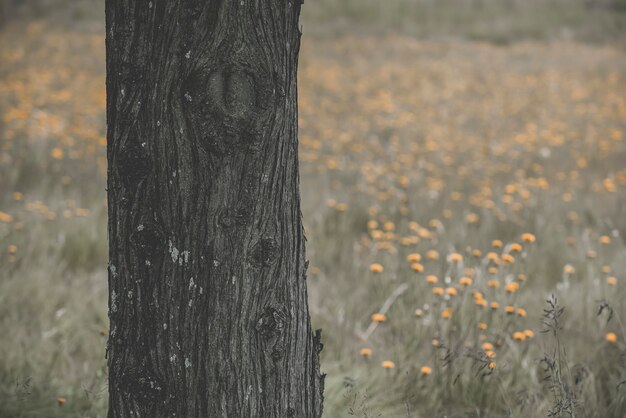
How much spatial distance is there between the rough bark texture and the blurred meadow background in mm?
636

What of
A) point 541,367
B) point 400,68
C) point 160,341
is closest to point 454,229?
point 541,367

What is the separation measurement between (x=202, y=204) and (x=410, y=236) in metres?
2.66

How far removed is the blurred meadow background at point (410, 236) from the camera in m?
2.66

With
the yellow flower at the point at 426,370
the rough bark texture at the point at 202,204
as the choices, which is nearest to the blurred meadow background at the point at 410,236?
the yellow flower at the point at 426,370

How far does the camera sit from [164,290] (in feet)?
5.43

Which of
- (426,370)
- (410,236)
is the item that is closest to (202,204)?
(426,370)

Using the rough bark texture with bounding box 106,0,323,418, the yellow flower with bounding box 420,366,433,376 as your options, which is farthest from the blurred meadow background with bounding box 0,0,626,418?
the rough bark texture with bounding box 106,0,323,418

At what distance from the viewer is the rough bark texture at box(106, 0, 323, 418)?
1582 millimetres

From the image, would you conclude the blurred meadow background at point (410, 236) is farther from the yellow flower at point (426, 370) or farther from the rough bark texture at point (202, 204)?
the rough bark texture at point (202, 204)

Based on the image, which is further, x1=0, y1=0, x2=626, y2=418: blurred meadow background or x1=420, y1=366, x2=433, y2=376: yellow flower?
x1=0, y1=0, x2=626, y2=418: blurred meadow background

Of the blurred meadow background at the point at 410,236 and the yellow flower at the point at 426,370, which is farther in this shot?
the blurred meadow background at the point at 410,236

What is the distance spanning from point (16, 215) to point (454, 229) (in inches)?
120

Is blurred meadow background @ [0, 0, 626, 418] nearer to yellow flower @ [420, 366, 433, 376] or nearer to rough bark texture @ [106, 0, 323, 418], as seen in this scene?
yellow flower @ [420, 366, 433, 376]

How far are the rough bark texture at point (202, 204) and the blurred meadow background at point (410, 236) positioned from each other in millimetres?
636
